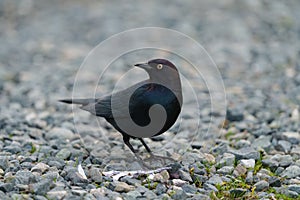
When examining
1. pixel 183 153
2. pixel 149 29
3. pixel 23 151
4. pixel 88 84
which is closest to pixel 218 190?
pixel 183 153

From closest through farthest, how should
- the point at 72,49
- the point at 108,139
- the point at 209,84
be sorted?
the point at 108,139 → the point at 209,84 → the point at 72,49

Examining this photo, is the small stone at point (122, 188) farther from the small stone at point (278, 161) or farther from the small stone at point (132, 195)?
the small stone at point (278, 161)

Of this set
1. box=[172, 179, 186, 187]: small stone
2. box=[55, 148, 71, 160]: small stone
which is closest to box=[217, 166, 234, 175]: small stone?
box=[172, 179, 186, 187]: small stone

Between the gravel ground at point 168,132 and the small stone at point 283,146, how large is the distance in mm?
15

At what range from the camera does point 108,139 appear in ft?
23.6

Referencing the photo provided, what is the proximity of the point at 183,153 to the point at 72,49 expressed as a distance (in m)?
6.62

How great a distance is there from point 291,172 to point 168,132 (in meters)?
2.17

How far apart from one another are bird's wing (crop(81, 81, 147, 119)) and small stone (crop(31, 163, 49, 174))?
86 centimetres

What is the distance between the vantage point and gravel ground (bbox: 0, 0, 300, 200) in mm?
5312

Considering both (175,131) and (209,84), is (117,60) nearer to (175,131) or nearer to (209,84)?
(209,84)

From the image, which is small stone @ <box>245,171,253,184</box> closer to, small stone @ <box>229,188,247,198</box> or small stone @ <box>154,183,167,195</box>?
small stone @ <box>229,188,247,198</box>

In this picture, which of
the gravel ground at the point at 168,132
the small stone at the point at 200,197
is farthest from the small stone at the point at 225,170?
the small stone at the point at 200,197

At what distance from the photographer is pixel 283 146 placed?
6.62 metres

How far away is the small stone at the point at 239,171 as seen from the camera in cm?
569
